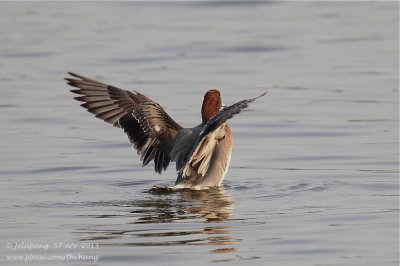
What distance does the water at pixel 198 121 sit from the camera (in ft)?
24.2

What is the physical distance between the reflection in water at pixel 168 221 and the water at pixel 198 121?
0.02m

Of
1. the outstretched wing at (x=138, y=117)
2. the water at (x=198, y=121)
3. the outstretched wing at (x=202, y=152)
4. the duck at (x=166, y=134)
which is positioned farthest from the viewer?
the outstretched wing at (x=138, y=117)

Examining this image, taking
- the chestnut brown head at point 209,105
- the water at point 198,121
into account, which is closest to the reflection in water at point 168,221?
the water at point 198,121

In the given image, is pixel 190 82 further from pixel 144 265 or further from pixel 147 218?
pixel 144 265

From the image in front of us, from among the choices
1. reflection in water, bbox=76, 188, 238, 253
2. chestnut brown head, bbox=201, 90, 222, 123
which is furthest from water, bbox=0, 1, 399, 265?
chestnut brown head, bbox=201, 90, 222, 123

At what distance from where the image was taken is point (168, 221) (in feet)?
26.5

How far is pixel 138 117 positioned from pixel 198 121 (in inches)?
118

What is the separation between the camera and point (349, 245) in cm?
723

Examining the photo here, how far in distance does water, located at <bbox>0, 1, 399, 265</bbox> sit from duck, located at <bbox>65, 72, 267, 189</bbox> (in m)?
0.23

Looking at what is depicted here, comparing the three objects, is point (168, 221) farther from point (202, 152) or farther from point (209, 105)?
point (209, 105)

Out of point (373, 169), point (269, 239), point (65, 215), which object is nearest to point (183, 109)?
point (373, 169)

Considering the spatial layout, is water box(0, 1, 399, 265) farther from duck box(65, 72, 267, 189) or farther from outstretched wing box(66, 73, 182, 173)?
outstretched wing box(66, 73, 182, 173)

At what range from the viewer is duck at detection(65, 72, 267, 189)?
9391 mm

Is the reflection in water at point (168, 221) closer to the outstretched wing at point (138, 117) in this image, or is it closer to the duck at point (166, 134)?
the duck at point (166, 134)
